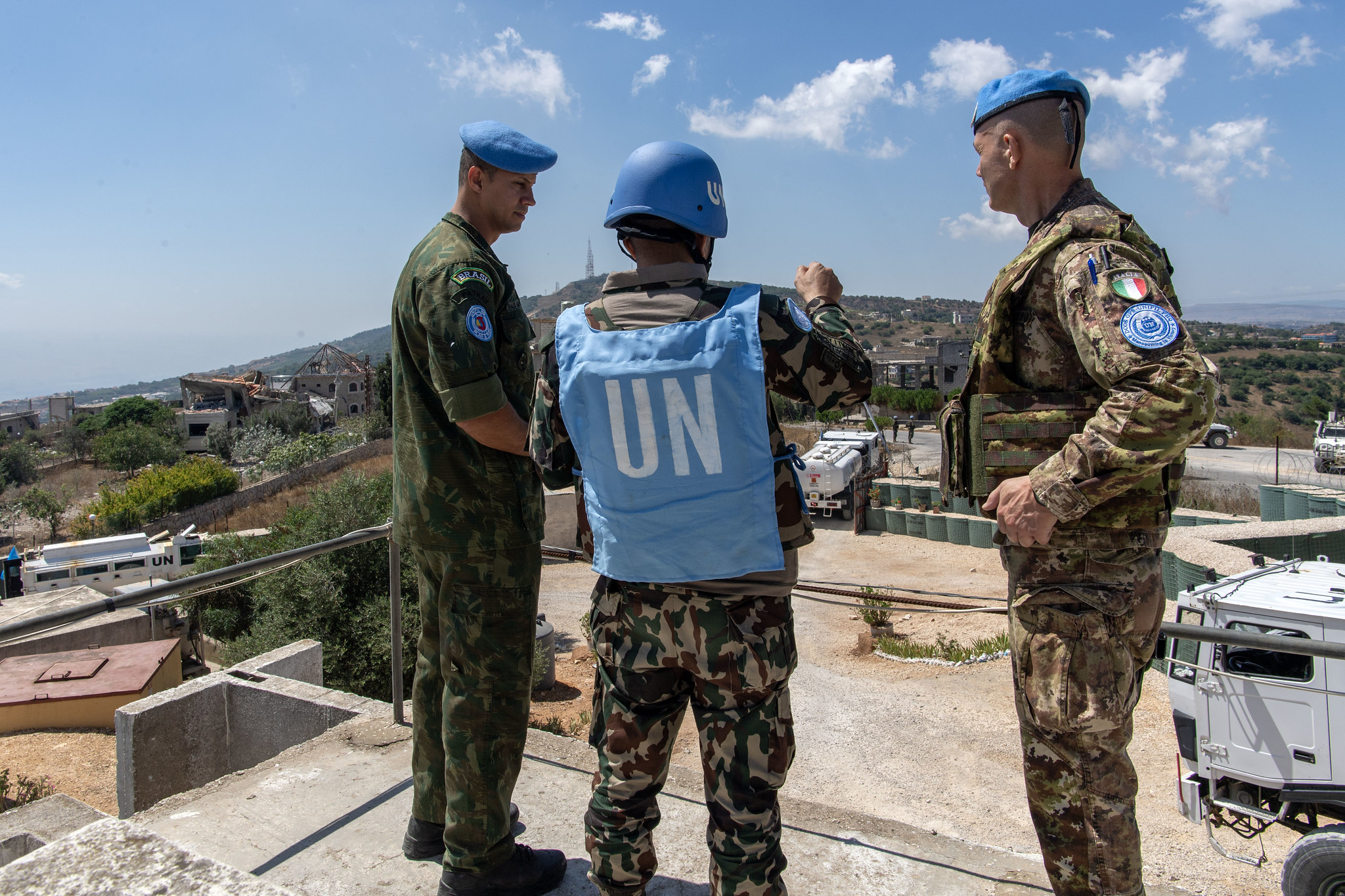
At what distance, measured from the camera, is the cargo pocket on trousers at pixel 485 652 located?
2.31 m

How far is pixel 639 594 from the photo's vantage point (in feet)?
6.34

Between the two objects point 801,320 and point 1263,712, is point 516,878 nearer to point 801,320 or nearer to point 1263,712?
point 801,320

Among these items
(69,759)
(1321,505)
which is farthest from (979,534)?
(69,759)

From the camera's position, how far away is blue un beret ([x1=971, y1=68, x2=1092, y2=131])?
1989 mm

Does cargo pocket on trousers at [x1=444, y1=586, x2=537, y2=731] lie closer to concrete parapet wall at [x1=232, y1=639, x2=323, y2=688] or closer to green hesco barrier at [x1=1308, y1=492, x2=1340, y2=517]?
concrete parapet wall at [x1=232, y1=639, x2=323, y2=688]

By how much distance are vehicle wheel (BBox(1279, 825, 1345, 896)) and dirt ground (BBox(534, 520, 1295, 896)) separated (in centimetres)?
61

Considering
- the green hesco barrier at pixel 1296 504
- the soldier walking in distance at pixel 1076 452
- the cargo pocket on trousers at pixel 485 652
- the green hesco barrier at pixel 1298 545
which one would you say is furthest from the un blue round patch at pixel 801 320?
the green hesco barrier at pixel 1296 504

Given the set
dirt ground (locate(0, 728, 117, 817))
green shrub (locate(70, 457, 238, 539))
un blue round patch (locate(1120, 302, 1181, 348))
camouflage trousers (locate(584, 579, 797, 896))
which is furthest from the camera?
green shrub (locate(70, 457, 238, 539))

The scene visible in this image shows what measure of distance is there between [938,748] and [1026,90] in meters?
10.2

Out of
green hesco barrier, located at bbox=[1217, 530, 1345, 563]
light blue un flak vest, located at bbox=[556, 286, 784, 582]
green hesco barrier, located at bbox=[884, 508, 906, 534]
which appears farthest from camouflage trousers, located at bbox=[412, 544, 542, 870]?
green hesco barrier, located at bbox=[884, 508, 906, 534]

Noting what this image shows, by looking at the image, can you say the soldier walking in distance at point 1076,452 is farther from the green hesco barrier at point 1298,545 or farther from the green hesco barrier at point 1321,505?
the green hesco barrier at point 1321,505

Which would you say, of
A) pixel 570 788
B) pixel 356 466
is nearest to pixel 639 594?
pixel 570 788

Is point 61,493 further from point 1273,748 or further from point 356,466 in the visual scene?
point 1273,748

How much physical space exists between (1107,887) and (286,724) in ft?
12.6
